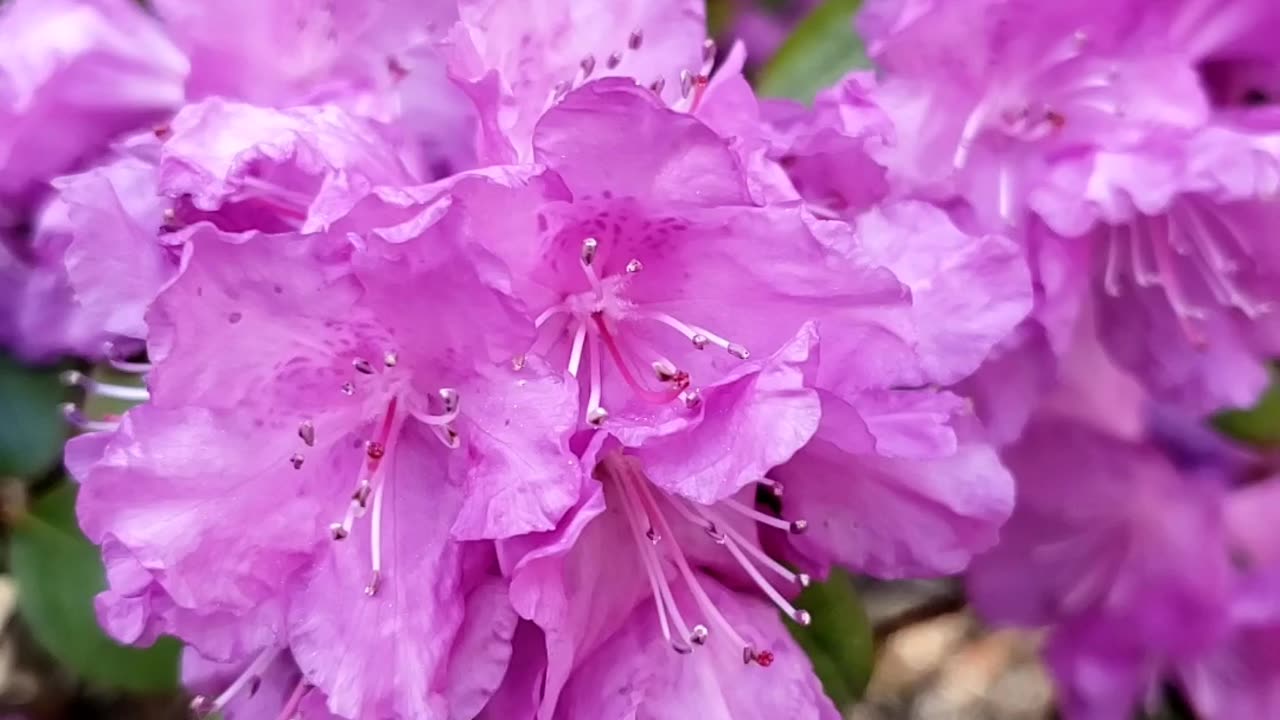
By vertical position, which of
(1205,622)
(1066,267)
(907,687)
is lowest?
(907,687)

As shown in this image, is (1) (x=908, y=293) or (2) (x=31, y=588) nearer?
(1) (x=908, y=293)

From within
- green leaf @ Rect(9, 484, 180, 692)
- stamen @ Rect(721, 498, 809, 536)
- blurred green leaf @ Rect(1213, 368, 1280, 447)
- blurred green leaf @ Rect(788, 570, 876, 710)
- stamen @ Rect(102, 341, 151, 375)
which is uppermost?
stamen @ Rect(102, 341, 151, 375)

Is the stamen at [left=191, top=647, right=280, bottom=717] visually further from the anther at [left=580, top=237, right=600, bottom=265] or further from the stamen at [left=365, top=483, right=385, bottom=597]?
the anther at [left=580, top=237, right=600, bottom=265]

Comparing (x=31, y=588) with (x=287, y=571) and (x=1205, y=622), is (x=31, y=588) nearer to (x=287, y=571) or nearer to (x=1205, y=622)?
(x=287, y=571)

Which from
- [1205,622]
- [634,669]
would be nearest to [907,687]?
[1205,622]

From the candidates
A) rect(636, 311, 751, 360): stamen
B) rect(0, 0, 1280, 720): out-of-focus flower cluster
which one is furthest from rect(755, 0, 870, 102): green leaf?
rect(636, 311, 751, 360): stamen

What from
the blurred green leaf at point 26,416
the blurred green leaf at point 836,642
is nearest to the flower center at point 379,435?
the blurred green leaf at point 836,642
